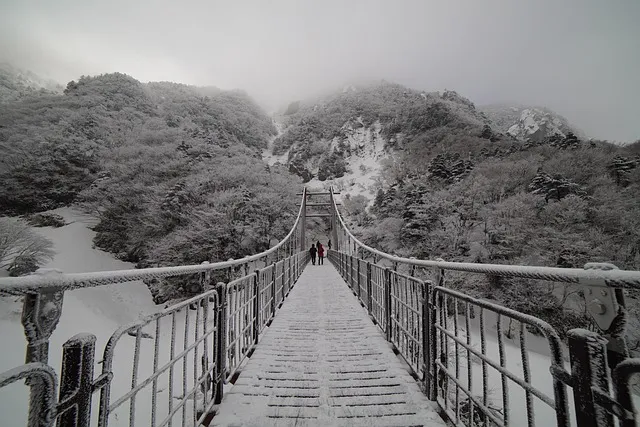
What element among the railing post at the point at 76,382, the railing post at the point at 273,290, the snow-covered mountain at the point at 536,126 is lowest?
the railing post at the point at 273,290

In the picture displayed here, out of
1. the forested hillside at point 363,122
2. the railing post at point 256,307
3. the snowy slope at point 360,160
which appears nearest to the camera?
the railing post at point 256,307

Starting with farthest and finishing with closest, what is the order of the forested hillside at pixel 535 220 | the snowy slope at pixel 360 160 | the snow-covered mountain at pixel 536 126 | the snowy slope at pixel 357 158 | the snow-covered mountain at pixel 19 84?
the snow-covered mountain at pixel 536 126, the snowy slope at pixel 357 158, the snowy slope at pixel 360 160, the snow-covered mountain at pixel 19 84, the forested hillside at pixel 535 220

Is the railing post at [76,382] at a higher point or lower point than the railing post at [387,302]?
higher

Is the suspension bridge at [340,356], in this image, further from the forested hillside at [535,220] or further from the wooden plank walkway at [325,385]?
the forested hillside at [535,220]

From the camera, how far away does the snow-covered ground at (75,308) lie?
305 inches

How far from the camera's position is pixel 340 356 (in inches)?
118

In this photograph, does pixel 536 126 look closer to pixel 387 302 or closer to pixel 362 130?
pixel 362 130

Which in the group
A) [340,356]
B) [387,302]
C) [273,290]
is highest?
[387,302]

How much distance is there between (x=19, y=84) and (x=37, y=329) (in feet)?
192

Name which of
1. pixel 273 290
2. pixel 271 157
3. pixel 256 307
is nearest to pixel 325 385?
pixel 256 307

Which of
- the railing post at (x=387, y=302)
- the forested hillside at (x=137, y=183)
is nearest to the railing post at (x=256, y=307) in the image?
the railing post at (x=387, y=302)

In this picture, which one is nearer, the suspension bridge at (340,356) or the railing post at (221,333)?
the suspension bridge at (340,356)

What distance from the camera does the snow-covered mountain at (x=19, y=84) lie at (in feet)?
112

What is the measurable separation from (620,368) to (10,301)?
54.9ft
